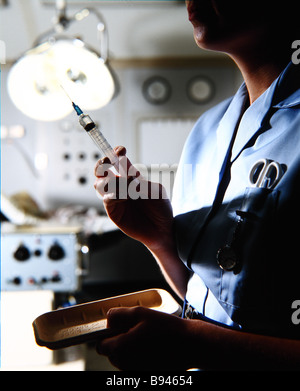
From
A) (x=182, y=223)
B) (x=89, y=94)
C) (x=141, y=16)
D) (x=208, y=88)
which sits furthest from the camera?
(x=208, y=88)

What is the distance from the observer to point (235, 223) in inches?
22.4

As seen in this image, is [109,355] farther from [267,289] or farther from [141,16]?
[141,16]

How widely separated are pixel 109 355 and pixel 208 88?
297 cm

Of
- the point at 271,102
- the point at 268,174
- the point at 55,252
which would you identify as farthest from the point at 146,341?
the point at 55,252

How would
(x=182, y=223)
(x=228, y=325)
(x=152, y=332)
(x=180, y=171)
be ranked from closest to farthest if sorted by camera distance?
(x=152, y=332), (x=228, y=325), (x=182, y=223), (x=180, y=171)

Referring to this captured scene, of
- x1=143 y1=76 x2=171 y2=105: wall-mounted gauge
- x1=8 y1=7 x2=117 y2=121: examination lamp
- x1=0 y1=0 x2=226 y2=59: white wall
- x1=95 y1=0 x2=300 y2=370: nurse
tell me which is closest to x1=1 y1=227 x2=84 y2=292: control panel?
x1=8 y1=7 x2=117 y2=121: examination lamp

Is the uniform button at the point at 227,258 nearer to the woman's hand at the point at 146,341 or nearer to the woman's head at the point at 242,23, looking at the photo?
the woman's hand at the point at 146,341

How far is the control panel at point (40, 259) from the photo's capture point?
1.60 metres

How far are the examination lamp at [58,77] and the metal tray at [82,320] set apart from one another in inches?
39.1

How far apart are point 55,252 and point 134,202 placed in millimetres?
1066

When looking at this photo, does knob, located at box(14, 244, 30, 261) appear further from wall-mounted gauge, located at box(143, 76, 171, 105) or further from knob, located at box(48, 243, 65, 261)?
wall-mounted gauge, located at box(143, 76, 171, 105)
